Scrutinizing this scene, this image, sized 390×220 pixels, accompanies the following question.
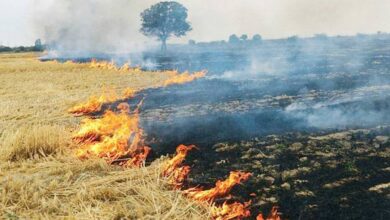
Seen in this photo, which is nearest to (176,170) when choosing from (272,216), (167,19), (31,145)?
(272,216)

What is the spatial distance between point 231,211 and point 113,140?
4.28 m

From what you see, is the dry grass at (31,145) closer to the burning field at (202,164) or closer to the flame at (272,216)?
the burning field at (202,164)

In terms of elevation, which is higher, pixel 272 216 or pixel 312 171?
pixel 312 171

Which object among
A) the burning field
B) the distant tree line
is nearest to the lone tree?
the distant tree line

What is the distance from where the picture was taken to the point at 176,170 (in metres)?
7.84

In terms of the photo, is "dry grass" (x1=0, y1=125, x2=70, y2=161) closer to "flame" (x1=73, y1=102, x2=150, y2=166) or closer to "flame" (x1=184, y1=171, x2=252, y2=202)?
"flame" (x1=73, y1=102, x2=150, y2=166)

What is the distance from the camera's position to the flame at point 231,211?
19.6 feet

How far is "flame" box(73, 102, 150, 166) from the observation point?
8.95 m

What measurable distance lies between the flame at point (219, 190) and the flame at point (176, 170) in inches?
18.1

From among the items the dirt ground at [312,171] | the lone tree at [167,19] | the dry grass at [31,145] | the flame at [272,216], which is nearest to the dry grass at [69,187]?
the dry grass at [31,145]

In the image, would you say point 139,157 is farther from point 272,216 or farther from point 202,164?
point 272,216

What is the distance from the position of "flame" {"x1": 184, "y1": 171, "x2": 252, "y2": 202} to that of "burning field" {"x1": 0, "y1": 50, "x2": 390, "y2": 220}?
2 cm

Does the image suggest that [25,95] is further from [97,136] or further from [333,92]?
[333,92]

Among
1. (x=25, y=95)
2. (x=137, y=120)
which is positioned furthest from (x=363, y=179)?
(x=25, y=95)
